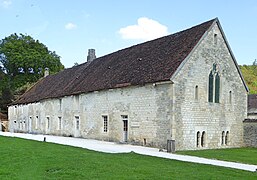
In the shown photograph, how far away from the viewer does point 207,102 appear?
2203 cm

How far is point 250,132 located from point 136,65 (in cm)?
952

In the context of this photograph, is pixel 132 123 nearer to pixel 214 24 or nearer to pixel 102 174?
pixel 214 24

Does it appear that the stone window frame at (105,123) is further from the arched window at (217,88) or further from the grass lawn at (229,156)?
the grass lawn at (229,156)

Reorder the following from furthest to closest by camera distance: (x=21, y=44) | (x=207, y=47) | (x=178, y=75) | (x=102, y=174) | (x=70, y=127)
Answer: (x=21, y=44)
(x=70, y=127)
(x=207, y=47)
(x=178, y=75)
(x=102, y=174)

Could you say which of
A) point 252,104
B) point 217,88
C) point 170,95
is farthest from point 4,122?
point 170,95

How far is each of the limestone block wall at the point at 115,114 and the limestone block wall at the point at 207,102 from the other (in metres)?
0.98

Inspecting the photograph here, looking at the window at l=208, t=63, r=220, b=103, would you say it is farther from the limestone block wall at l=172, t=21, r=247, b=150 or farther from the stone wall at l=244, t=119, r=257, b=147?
the stone wall at l=244, t=119, r=257, b=147

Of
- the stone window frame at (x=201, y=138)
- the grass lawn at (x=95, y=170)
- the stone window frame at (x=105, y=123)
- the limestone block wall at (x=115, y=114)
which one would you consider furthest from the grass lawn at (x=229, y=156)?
the stone window frame at (x=105, y=123)

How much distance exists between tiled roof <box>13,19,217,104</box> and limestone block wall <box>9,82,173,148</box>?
59 centimetres

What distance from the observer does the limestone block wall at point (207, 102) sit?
20.4 m

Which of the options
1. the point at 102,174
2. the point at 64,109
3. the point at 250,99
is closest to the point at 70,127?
the point at 64,109

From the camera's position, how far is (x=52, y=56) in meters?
62.9

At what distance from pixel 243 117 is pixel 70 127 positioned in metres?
15.1

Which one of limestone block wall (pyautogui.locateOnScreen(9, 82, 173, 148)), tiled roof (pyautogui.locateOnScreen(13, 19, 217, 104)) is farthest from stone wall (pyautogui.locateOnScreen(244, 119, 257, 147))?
limestone block wall (pyautogui.locateOnScreen(9, 82, 173, 148))
